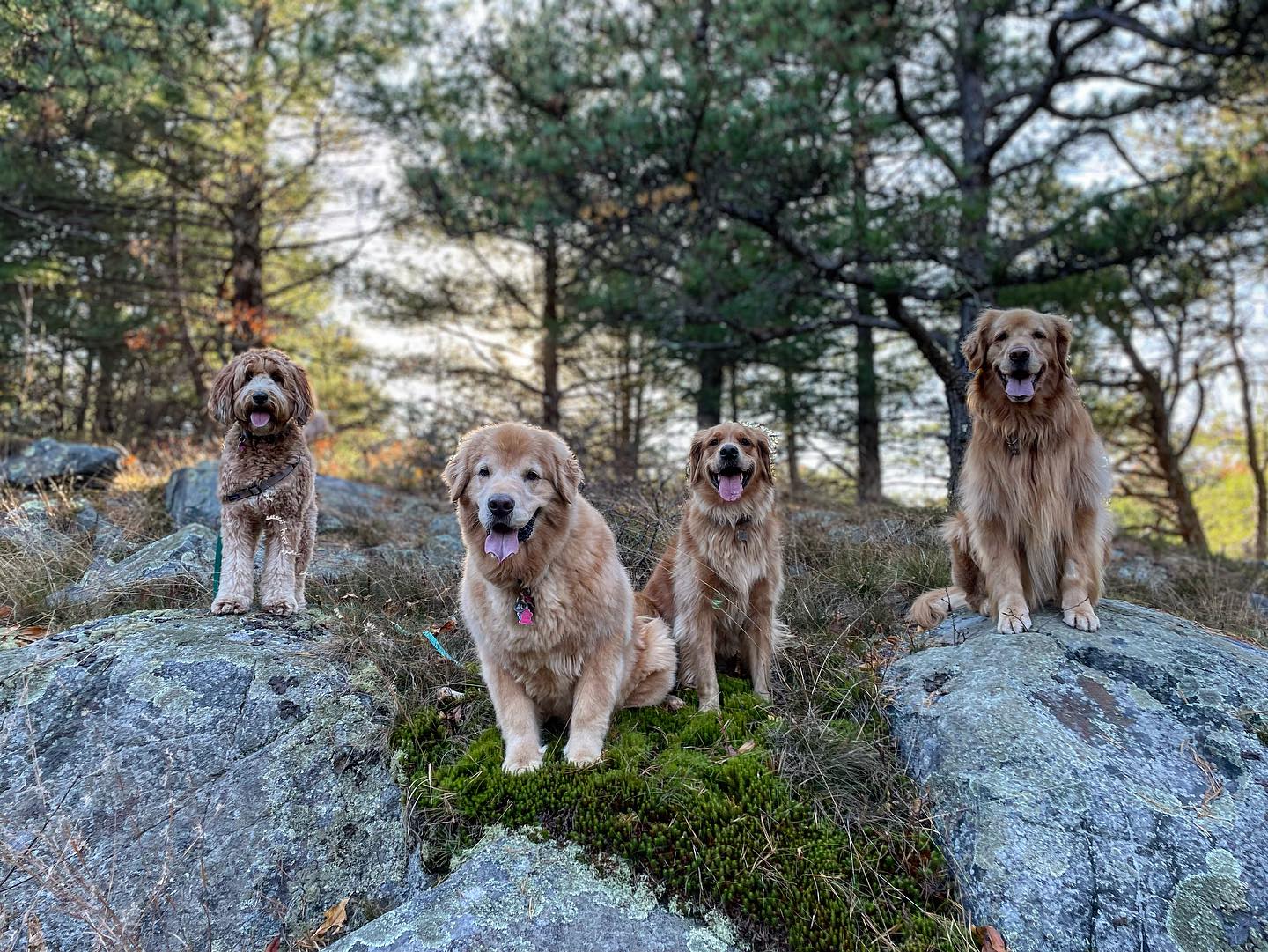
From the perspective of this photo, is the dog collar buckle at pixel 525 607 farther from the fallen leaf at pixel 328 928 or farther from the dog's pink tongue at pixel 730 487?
the dog's pink tongue at pixel 730 487

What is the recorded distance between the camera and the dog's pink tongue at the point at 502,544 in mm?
3061

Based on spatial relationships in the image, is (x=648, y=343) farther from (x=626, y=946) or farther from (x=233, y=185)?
(x=626, y=946)

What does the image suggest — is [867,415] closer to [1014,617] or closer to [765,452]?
[765,452]

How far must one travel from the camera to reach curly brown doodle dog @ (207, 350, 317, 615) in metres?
4.05

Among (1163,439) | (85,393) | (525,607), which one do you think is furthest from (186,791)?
(1163,439)

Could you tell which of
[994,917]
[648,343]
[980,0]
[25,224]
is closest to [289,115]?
[25,224]

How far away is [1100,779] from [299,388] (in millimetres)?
4458

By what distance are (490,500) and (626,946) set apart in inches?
68.0

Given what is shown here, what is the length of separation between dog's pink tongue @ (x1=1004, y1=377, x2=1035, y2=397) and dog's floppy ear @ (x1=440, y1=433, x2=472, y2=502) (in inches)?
109

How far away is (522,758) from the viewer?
3129mm

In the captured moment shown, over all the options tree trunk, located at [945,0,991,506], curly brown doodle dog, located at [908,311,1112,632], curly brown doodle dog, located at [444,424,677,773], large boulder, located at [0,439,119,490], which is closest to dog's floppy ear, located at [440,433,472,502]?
curly brown doodle dog, located at [444,424,677,773]

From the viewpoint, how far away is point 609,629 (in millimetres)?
3359

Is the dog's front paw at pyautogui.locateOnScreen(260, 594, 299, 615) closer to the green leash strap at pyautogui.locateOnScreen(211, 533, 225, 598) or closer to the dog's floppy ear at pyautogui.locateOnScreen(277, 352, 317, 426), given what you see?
the green leash strap at pyautogui.locateOnScreen(211, 533, 225, 598)

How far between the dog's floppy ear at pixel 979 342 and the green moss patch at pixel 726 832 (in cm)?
233
